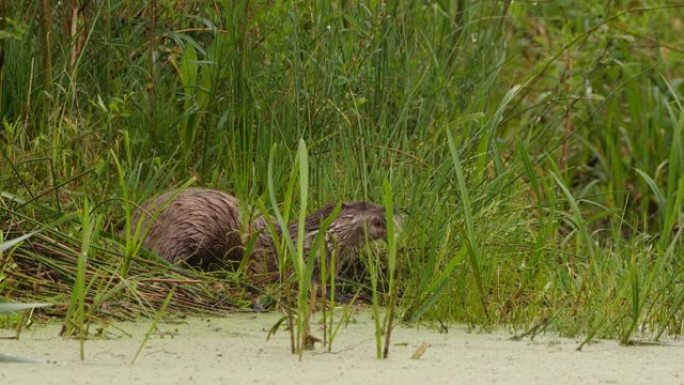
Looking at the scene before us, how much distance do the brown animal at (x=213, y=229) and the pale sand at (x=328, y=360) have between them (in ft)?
2.82

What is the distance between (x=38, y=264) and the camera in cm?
418

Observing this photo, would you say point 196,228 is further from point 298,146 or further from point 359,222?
point 298,146

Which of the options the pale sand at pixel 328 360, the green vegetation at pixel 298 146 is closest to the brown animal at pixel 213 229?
the green vegetation at pixel 298 146

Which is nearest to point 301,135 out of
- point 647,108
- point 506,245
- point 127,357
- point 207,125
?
point 207,125

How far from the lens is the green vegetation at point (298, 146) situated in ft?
13.6

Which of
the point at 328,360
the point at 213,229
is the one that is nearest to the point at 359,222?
the point at 213,229

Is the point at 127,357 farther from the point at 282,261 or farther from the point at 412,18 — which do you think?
the point at 412,18

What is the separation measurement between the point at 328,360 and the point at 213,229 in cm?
161

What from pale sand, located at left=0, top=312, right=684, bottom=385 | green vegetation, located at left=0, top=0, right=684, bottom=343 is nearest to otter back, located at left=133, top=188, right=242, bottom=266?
green vegetation, located at left=0, top=0, right=684, bottom=343

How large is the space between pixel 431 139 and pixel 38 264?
1.53m

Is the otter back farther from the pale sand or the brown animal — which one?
the pale sand

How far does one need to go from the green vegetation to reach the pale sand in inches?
9.2

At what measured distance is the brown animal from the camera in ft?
15.5

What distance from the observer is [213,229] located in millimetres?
4777
